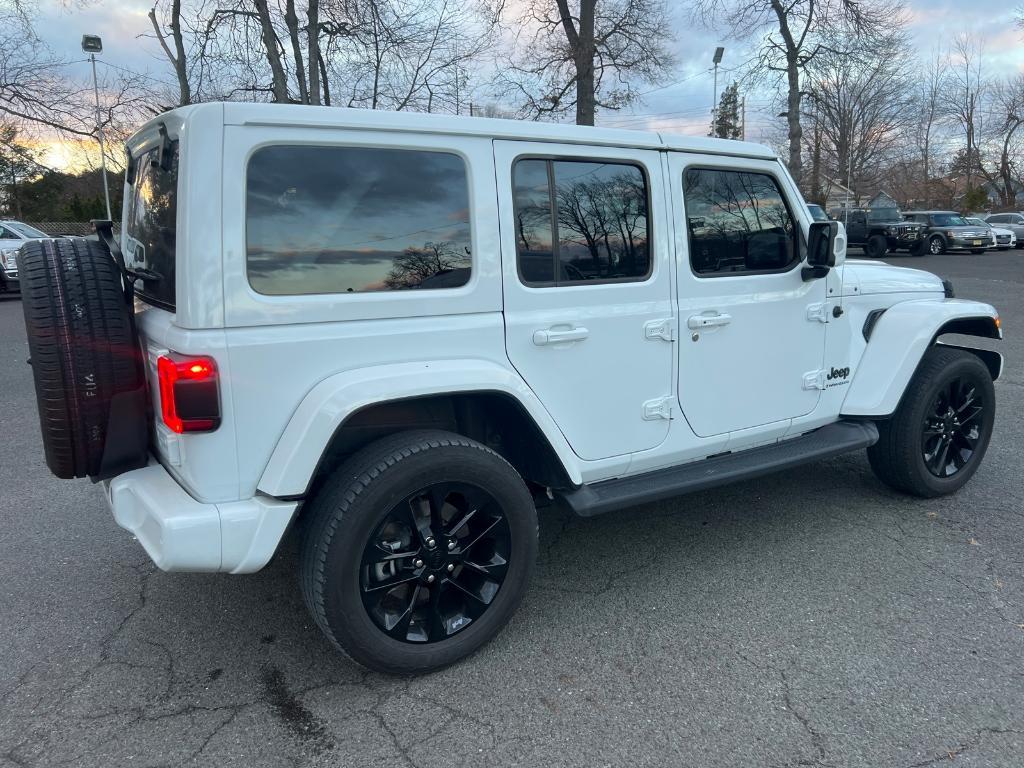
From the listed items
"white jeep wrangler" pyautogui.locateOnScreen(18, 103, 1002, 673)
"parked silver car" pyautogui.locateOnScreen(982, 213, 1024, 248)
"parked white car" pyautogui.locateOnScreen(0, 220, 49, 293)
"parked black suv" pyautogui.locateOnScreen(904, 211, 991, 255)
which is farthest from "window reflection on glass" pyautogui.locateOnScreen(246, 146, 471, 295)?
"parked silver car" pyautogui.locateOnScreen(982, 213, 1024, 248)

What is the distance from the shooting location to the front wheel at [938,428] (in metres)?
4.00

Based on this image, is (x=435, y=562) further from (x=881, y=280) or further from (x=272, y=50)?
(x=272, y=50)

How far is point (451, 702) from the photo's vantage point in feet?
8.43

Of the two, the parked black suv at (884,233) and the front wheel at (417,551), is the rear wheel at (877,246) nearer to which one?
the parked black suv at (884,233)

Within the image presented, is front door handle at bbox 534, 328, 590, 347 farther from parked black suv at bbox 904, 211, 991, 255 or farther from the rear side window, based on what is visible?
parked black suv at bbox 904, 211, 991, 255

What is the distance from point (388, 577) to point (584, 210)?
1635mm

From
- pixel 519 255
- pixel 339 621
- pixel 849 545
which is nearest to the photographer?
pixel 339 621

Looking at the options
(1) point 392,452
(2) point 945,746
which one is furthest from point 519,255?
(2) point 945,746

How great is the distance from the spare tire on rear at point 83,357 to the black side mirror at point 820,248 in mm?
2997

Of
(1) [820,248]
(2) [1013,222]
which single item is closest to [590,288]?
(1) [820,248]

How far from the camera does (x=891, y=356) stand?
3.90 meters

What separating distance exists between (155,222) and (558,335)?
5.11 feet

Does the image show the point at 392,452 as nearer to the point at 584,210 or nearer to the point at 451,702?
the point at 451,702

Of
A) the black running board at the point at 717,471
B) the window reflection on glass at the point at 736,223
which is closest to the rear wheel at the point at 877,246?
the black running board at the point at 717,471
